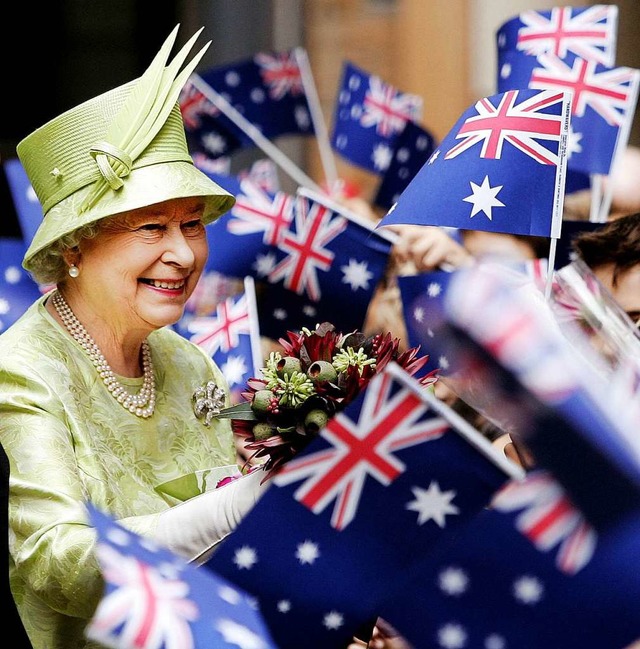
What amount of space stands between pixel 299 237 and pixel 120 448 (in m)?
1.35

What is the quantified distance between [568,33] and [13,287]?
191cm

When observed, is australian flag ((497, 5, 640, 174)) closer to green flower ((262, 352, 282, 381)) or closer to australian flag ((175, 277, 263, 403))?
australian flag ((175, 277, 263, 403))

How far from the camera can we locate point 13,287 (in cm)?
379

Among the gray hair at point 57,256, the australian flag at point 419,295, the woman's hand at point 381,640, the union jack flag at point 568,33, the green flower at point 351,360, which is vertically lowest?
the woman's hand at point 381,640

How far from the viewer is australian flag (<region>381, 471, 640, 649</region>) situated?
1905 millimetres

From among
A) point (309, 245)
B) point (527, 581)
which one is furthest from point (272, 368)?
point (309, 245)

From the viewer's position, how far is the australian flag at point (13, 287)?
12.3 feet

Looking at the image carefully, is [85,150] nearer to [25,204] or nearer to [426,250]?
[25,204]

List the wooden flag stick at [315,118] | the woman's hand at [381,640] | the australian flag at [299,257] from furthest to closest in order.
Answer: the wooden flag stick at [315,118]
the australian flag at [299,257]
the woman's hand at [381,640]

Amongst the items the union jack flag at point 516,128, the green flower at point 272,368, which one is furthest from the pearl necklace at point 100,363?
the union jack flag at point 516,128

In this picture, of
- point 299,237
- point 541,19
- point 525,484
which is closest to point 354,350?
point 525,484

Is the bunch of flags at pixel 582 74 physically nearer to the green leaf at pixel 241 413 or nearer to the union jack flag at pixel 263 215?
the union jack flag at pixel 263 215

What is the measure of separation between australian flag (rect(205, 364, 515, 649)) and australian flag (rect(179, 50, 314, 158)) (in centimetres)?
299

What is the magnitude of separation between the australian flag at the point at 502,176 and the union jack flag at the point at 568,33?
104 cm
